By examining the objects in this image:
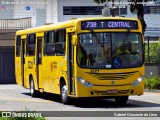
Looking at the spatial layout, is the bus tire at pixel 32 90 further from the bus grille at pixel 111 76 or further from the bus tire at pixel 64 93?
the bus grille at pixel 111 76

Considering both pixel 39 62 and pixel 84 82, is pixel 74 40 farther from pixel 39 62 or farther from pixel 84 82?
pixel 39 62

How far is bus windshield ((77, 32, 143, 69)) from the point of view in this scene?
1919 centimetres

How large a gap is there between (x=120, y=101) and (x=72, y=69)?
270cm

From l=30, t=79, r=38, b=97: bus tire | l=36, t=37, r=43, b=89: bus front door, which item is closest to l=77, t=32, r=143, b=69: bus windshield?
l=36, t=37, r=43, b=89: bus front door

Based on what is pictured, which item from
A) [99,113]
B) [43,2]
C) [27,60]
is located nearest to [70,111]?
[99,113]

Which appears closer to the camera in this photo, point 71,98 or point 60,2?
point 71,98

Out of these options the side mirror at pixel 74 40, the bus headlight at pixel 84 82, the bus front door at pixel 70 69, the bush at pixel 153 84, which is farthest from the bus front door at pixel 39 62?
the bush at pixel 153 84

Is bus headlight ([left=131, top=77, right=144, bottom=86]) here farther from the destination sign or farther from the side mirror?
the side mirror

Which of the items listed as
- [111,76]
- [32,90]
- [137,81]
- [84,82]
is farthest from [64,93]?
[32,90]

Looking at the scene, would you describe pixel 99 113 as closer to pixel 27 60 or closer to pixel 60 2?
pixel 27 60

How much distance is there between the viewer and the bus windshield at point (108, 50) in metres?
19.2

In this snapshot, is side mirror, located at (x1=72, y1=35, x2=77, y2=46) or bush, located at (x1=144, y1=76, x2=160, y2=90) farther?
bush, located at (x1=144, y1=76, x2=160, y2=90)

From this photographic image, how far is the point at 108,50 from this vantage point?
19.4 m

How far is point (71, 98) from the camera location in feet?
68.6
